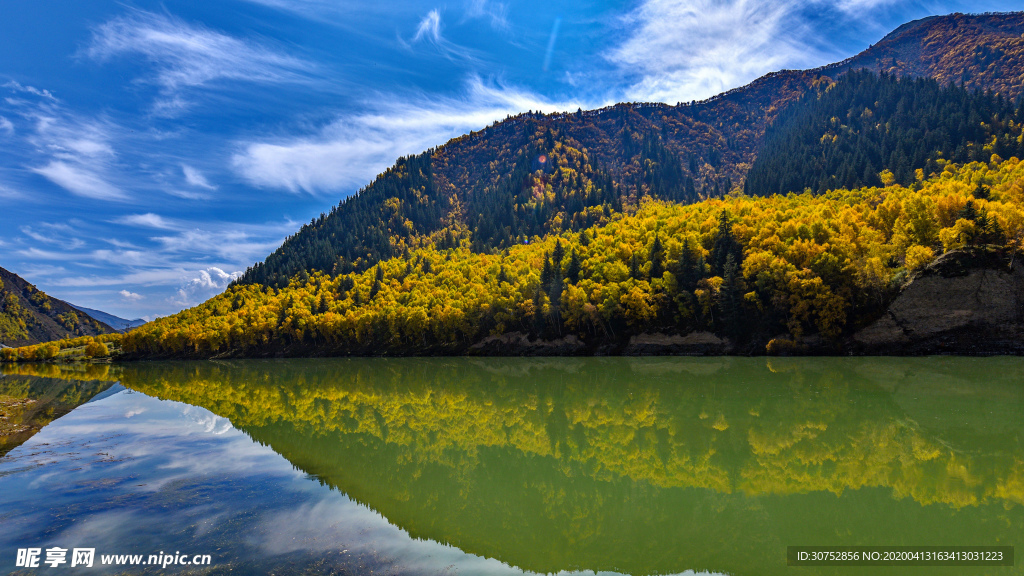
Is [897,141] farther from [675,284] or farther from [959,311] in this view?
[959,311]

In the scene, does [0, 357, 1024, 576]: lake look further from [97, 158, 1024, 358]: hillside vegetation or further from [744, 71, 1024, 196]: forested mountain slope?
[744, 71, 1024, 196]: forested mountain slope

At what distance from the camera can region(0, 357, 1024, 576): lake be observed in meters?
13.5

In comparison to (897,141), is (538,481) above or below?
below

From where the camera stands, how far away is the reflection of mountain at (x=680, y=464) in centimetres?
1395

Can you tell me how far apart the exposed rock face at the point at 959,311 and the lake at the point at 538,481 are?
26.5m

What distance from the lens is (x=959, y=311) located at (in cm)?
6244

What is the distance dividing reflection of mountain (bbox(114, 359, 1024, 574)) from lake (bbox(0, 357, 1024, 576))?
0.37 feet

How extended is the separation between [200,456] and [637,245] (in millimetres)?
97376

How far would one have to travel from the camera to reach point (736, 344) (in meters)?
79.7

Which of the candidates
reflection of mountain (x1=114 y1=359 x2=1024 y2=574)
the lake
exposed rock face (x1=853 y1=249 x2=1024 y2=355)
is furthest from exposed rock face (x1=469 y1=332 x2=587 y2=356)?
the lake

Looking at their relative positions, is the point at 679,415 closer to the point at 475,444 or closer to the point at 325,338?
the point at 475,444

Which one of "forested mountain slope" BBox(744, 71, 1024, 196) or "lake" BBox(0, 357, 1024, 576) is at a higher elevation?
"forested mountain slope" BBox(744, 71, 1024, 196)

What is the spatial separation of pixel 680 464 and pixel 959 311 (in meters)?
66.1

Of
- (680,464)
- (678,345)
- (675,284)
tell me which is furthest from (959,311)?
(680,464)
